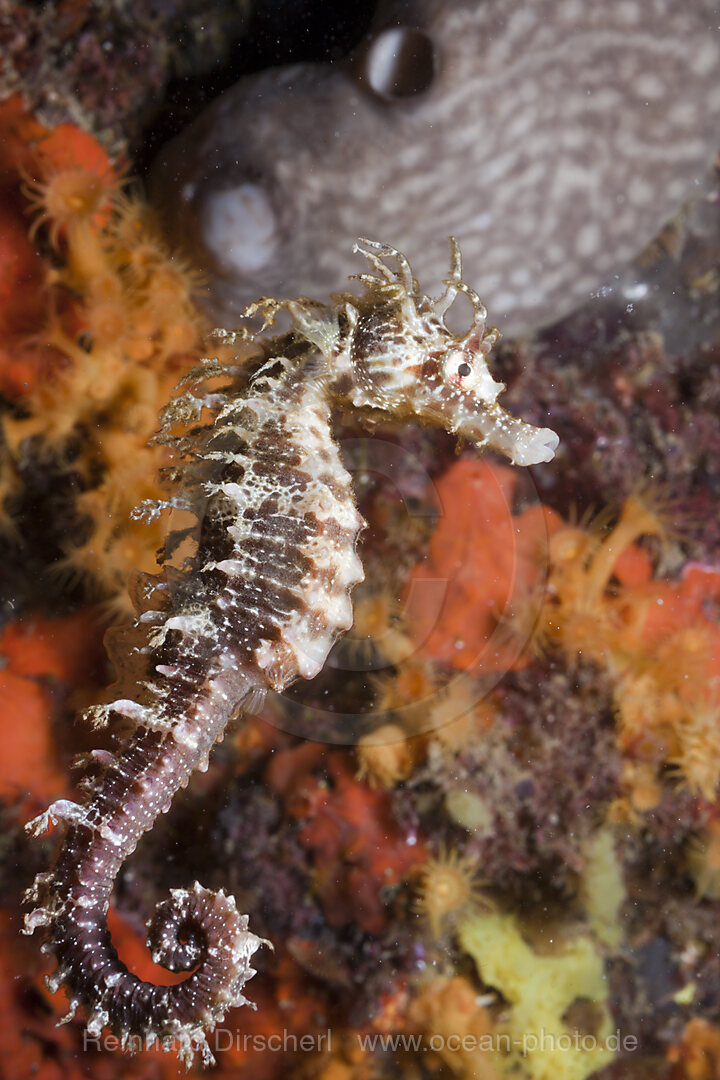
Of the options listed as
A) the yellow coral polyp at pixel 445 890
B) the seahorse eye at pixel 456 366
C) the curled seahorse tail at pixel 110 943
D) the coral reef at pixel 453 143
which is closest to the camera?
the curled seahorse tail at pixel 110 943

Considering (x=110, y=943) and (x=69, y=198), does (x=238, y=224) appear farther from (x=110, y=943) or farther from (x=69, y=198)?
(x=110, y=943)

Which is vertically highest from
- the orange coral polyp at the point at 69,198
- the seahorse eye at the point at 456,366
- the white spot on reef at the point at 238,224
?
the orange coral polyp at the point at 69,198

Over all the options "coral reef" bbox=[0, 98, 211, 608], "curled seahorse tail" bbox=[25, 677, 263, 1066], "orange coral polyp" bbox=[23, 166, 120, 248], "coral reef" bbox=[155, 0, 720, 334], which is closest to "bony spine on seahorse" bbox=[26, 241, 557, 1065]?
"curled seahorse tail" bbox=[25, 677, 263, 1066]

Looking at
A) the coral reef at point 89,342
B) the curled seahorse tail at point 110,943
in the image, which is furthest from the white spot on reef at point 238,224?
the curled seahorse tail at point 110,943

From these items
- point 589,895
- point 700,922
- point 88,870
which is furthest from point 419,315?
point 700,922

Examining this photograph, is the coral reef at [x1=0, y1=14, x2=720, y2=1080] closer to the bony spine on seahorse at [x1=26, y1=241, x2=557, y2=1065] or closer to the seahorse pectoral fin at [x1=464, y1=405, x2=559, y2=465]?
the bony spine on seahorse at [x1=26, y1=241, x2=557, y2=1065]

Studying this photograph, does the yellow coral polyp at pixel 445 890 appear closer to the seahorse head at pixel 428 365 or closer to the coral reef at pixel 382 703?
the coral reef at pixel 382 703
